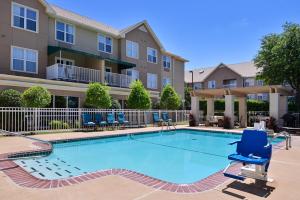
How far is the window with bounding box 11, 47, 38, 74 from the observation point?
1894cm

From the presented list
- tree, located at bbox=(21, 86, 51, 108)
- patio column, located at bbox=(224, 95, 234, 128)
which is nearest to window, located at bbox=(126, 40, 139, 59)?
patio column, located at bbox=(224, 95, 234, 128)

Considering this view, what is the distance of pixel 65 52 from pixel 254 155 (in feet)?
65.7

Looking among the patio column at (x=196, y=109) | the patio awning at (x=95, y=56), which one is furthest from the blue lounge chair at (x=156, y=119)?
the patio awning at (x=95, y=56)

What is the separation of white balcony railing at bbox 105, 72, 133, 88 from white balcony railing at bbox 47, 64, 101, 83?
3.80 ft

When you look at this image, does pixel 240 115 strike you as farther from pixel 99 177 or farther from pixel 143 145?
pixel 99 177

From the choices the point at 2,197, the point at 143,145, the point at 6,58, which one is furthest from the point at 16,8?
→ the point at 2,197

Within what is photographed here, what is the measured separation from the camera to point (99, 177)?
5918 millimetres

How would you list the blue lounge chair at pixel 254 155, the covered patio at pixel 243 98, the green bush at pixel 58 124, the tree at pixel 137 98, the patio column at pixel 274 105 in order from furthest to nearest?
the tree at pixel 137 98 → the covered patio at pixel 243 98 → the patio column at pixel 274 105 → the green bush at pixel 58 124 → the blue lounge chair at pixel 254 155

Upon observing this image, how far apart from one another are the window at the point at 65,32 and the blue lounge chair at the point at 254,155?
65.6ft

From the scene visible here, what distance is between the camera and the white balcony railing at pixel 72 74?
64.9ft

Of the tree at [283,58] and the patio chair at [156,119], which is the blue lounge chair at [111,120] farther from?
the tree at [283,58]

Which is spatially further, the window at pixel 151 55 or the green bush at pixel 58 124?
the window at pixel 151 55

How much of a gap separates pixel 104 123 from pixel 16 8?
1131cm

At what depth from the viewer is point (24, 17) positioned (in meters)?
19.6
